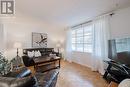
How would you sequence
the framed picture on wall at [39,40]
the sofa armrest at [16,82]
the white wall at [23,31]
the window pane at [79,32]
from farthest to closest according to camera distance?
the framed picture on wall at [39,40] → the window pane at [79,32] → the white wall at [23,31] → the sofa armrest at [16,82]

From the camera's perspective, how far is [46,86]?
62.9 inches

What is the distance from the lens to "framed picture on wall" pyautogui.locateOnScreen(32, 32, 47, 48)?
6.68 meters

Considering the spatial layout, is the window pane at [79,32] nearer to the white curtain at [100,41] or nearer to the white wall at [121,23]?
the white curtain at [100,41]

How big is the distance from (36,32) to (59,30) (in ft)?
5.54

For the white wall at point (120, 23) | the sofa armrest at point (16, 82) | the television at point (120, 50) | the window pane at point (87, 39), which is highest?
the white wall at point (120, 23)

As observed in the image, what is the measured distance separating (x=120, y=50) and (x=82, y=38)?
10.5 ft

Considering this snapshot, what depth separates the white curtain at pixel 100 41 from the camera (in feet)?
12.8

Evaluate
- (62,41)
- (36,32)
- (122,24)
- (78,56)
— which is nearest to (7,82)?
(122,24)

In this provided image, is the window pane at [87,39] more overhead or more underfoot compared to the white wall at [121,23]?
more underfoot

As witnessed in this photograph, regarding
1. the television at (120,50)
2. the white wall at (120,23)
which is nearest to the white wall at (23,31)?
the white wall at (120,23)

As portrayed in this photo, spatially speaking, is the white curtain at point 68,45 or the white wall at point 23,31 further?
the white curtain at point 68,45

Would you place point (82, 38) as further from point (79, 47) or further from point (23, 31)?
point (23, 31)

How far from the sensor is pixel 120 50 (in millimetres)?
2814

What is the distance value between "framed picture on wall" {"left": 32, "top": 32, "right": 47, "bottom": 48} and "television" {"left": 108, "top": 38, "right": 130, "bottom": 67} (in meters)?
4.59
